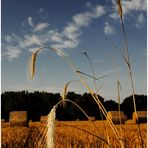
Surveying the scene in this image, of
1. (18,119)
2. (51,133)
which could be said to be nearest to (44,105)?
(18,119)

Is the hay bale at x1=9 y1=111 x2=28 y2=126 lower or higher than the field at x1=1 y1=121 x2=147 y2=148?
lower

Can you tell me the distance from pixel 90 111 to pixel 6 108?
457 inches

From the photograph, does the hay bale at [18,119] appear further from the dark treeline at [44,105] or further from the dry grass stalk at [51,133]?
the dark treeline at [44,105]

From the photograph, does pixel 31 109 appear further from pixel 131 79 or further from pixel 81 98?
pixel 131 79

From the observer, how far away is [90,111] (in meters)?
46.7

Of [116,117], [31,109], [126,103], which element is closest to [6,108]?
[31,109]

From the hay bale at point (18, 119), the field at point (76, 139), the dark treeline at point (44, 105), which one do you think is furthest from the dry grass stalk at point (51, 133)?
the dark treeline at point (44, 105)

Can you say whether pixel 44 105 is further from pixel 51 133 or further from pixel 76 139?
pixel 51 133

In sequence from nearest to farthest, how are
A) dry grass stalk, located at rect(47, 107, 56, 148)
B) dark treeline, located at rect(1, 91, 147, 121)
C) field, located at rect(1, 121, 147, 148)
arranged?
dry grass stalk, located at rect(47, 107, 56, 148) → field, located at rect(1, 121, 147, 148) → dark treeline, located at rect(1, 91, 147, 121)

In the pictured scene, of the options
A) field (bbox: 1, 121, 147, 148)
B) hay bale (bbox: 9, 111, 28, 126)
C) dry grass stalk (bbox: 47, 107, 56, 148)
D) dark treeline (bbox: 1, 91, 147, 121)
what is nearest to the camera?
dry grass stalk (bbox: 47, 107, 56, 148)

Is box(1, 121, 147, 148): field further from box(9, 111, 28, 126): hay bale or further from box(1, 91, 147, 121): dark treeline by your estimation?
box(1, 91, 147, 121): dark treeline

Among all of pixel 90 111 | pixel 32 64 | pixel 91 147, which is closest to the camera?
pixel 32 64

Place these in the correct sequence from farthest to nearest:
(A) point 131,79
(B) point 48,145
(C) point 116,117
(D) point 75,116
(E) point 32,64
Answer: (D) point 75,116
(C) point 116,117
(A) point 131,79
(E) point 32,64
(B) point 48,145

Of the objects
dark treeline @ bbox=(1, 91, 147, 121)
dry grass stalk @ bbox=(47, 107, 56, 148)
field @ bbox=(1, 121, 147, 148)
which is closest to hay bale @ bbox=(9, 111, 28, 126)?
field @ bbox=(1, 121, 147, 148)
